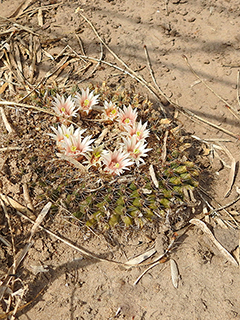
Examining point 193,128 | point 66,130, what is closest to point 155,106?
point 193,128

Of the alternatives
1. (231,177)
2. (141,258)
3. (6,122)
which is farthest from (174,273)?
(6,122)

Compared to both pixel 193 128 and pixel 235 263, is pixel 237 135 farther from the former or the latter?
pixel 235 263

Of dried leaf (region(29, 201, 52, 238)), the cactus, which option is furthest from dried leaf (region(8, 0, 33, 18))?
dried leaf (region(29, 201, 52, 238))

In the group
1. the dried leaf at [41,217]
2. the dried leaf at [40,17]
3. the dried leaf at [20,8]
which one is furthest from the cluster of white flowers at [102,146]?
the dried leaf at [20,8]

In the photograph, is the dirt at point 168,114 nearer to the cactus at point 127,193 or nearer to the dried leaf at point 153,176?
the cactus at point 127,193

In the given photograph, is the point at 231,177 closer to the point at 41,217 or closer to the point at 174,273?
the point at 174,273

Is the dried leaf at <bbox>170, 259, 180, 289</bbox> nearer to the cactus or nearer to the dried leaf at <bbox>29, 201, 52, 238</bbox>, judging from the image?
the cactus
